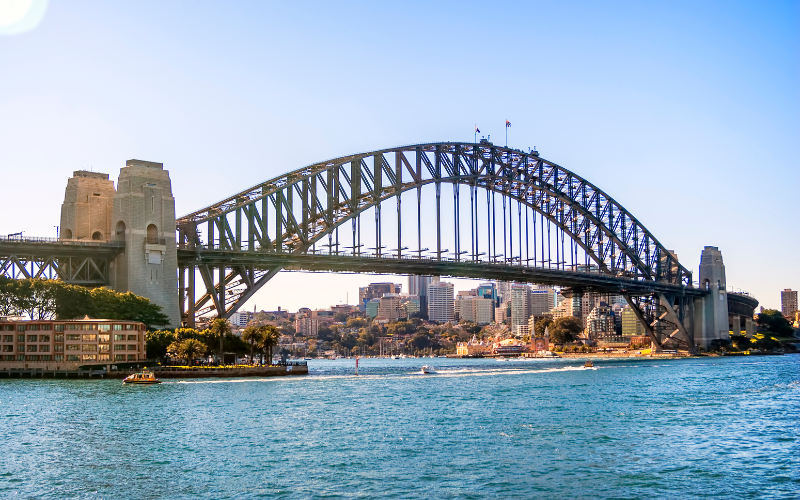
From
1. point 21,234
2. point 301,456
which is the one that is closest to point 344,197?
point 21,234

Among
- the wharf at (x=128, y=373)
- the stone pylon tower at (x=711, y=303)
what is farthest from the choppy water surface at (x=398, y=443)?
the stone pylon tower at (x=711, y=303)

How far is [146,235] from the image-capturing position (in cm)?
7419

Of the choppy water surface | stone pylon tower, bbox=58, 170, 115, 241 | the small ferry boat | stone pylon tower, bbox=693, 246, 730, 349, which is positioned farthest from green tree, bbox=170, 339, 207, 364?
stone pylon tower, bbox=693, 246, 730, 349

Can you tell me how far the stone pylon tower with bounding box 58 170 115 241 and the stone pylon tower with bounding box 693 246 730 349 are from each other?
83386 mm

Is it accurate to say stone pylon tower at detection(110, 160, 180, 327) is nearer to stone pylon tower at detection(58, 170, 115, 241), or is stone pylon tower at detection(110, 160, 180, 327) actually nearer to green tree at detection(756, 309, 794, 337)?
stone pylon tower at detection(58, 170, 115, 241)

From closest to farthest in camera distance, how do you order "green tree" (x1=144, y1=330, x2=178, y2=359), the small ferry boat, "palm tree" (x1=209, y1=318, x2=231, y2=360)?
the small ferry boat < "green tree" (x1=144, y1=330, x2=178, y2=359) < "palm tree" (x1=209, y1=318, x2=231, y2=360)

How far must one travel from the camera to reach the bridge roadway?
78188mm

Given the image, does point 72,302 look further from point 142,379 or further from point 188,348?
point 142,379

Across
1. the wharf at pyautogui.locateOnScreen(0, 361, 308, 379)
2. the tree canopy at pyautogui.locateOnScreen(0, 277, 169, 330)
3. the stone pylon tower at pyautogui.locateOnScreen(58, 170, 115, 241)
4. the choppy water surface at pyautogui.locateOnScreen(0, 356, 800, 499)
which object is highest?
the stone pylon tower at pyautogui.locateOnScreen(58, 170, 115, 241)

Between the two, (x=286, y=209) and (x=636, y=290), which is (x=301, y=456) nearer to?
(x=286, y=209)

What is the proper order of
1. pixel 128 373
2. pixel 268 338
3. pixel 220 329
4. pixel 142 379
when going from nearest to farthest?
pixel 142 379, pixel 128 373, pixel 220 329, pixel 268 338

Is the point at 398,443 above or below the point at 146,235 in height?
below

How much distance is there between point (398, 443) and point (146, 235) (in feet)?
147

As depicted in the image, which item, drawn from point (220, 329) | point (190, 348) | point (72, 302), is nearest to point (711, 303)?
point (220, 329)
